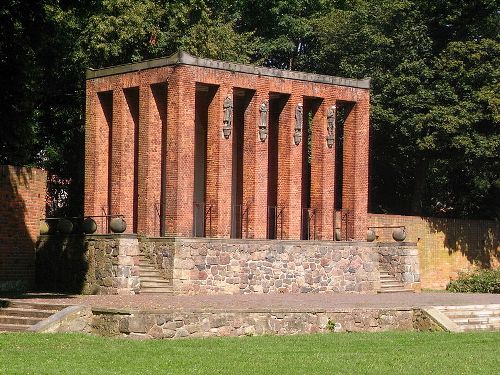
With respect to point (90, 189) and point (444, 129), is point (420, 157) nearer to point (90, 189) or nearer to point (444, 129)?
point (444, 129)

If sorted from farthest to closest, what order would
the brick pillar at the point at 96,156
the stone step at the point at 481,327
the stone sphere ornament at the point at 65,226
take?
1. the brick pillar at the point at 96,156
2. the stone sphere ornament at the point at 65,226
3. the stone step at the point at 481,327

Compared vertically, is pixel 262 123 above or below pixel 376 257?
above

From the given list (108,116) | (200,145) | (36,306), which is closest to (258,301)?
(36,306)

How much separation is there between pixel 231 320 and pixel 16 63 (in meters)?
7.98

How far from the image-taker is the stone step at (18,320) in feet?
81.9

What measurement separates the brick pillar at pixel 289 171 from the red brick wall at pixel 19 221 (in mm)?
6929

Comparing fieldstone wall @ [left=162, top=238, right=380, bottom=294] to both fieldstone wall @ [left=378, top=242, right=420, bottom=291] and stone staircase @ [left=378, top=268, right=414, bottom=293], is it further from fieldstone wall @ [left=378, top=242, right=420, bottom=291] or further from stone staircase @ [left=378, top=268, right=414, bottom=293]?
fieldstone wall @ [left=378, top=242, right=420, bottom=291]

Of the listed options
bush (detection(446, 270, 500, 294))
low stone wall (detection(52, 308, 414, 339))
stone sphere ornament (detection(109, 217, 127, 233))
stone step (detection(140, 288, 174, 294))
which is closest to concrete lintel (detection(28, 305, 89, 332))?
low stone wall (detection(52, 308, 414, 339))

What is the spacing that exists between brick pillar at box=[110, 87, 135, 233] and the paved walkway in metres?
5.36

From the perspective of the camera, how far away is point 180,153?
33344mm

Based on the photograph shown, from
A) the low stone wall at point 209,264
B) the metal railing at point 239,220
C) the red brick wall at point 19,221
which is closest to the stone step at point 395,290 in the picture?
the low stone wall at point 209,264

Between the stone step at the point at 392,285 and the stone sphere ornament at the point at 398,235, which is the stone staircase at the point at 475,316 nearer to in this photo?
the stone step at the point at 392,285

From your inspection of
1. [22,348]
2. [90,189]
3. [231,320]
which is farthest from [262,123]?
[22,348]

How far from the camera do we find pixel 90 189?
36.5 meters
